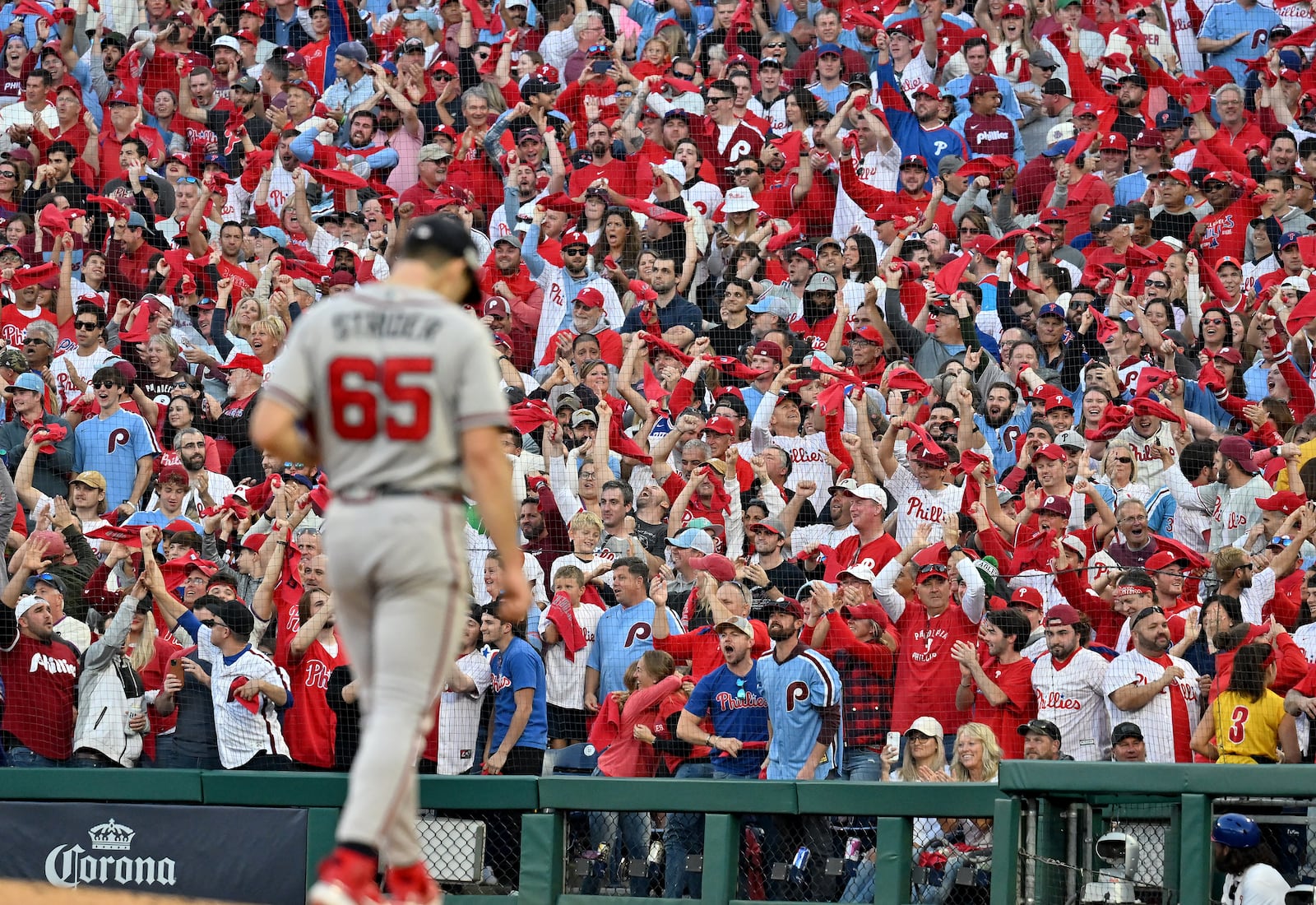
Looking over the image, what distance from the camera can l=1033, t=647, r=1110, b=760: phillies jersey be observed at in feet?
26.3

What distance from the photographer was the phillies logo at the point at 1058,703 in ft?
26.3

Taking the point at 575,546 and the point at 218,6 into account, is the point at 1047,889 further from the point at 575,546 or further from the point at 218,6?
the point at 218,6

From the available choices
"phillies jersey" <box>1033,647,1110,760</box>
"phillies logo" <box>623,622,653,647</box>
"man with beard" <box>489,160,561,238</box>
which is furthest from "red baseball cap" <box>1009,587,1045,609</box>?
"man with beard" <box>489,160,561,238</box>

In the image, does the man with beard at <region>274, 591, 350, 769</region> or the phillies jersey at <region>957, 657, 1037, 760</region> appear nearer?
the phillies jersey at <region>957, 657, 1037, 760</region>

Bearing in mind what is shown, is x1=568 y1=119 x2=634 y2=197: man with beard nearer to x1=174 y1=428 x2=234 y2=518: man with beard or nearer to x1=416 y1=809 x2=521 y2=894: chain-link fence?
x1=174 y1=428 x2=234 y2=518: man with beard

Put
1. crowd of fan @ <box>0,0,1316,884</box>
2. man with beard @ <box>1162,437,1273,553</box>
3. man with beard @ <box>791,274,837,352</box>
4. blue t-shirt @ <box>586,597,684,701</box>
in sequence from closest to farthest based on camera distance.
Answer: crowd of fan @ <box>0,0,1316,884</box> → blue t-shirt @ <box>586,597,684,701</box> → man with beard @ <box>1162,437,1273,553</box> → man with beard @ <box>791,274,837,352</box>

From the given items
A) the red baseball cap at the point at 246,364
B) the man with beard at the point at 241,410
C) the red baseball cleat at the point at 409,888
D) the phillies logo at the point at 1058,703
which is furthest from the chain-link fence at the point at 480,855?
the red baseball cap at the point at 246,364

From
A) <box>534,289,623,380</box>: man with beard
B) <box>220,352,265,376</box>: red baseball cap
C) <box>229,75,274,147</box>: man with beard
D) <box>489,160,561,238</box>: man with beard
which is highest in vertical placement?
<box>229,75,274,147</box>: man with beard

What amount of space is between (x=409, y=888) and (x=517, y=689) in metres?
4.68

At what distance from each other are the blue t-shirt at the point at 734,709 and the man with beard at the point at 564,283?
4064 millimetres

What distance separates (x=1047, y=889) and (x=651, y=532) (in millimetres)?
3424

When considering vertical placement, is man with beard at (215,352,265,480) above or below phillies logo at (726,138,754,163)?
below

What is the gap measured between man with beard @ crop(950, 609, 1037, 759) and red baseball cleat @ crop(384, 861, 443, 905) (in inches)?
179

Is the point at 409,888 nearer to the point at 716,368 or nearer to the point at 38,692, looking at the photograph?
the point at 38,692
